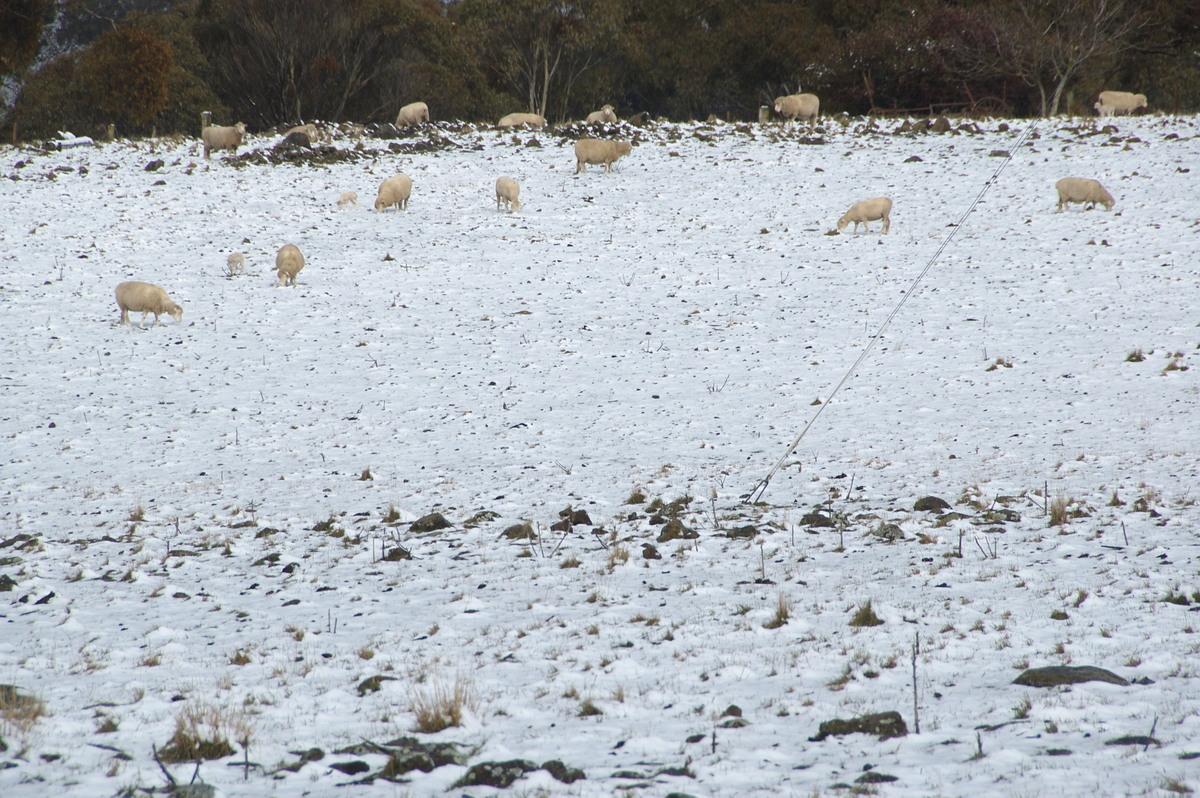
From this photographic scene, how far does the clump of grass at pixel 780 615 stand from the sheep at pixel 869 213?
57.8 ft

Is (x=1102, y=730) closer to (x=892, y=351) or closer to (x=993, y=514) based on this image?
(x=993, y=514)

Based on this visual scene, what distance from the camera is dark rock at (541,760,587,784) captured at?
4.16 metres

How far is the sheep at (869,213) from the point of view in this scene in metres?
22.4

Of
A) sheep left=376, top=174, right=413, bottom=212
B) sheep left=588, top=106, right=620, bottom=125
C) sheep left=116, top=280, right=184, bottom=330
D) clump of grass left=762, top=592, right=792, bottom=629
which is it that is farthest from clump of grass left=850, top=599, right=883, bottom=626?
sheep left=588, top=106, right=620, bottom=125

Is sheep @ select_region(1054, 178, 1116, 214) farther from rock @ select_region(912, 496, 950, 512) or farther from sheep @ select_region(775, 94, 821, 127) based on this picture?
rock @ select_region(912, 496, 950, 512)

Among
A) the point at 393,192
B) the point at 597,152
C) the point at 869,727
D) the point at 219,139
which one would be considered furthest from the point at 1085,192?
the point at 219,139

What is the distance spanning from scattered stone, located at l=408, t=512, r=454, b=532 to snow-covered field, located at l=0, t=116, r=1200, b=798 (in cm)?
21

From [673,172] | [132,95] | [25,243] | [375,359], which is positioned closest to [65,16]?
[132,95]

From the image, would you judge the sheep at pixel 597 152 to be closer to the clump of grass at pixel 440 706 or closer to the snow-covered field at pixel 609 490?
the snow-covered field at pixel 609 490

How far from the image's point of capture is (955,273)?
19594 millimetres

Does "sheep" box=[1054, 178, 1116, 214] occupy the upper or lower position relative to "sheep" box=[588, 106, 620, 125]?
lower

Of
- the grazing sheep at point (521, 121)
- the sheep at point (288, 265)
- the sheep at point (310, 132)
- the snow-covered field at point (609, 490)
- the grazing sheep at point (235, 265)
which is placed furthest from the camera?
the grazing sheep at point (521, 121)

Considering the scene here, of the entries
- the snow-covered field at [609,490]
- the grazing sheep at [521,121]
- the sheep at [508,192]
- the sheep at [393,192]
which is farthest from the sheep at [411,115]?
the sheep at [508,192]

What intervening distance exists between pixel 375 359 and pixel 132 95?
1456 inches
